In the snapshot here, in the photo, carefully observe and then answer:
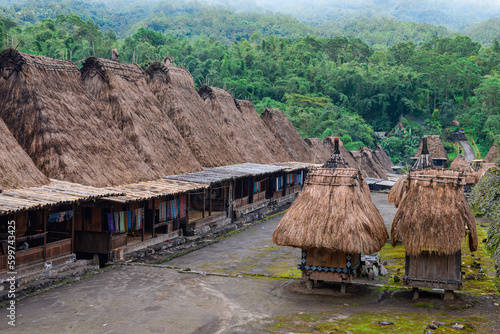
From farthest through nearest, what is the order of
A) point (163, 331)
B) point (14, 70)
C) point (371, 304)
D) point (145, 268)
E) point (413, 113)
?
point (413, 113) < point (14, 70) < point (145, 268) < point (371, 304) < point (163, 331)

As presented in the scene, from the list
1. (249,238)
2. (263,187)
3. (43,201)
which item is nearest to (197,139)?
(249,238)

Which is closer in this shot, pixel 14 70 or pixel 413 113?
pixel 14 70

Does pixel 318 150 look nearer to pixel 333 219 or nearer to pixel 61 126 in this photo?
pixel 61 126

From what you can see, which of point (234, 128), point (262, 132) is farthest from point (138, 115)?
point (262, 132)

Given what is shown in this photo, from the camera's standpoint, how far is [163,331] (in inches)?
415

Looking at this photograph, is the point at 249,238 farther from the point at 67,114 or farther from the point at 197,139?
the point at 67,114

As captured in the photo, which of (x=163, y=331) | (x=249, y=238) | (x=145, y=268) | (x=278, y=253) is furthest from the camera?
(x=249, y=238)

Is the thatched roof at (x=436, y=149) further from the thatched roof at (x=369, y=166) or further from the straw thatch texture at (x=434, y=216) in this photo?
the straw thatch texture at (x=434, y=216)

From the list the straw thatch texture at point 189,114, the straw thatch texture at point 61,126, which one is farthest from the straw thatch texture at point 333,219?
the straw thatch texture at point 189,114

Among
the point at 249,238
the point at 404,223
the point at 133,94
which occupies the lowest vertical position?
the point at 249,238

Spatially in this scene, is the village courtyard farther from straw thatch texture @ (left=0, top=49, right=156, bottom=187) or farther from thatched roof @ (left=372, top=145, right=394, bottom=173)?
thatched roof @ (left=372, top=145, right=394, bottom=173)

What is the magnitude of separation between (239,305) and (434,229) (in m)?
5.14

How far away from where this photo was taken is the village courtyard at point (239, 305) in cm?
1085

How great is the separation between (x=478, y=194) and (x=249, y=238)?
17628 mm
